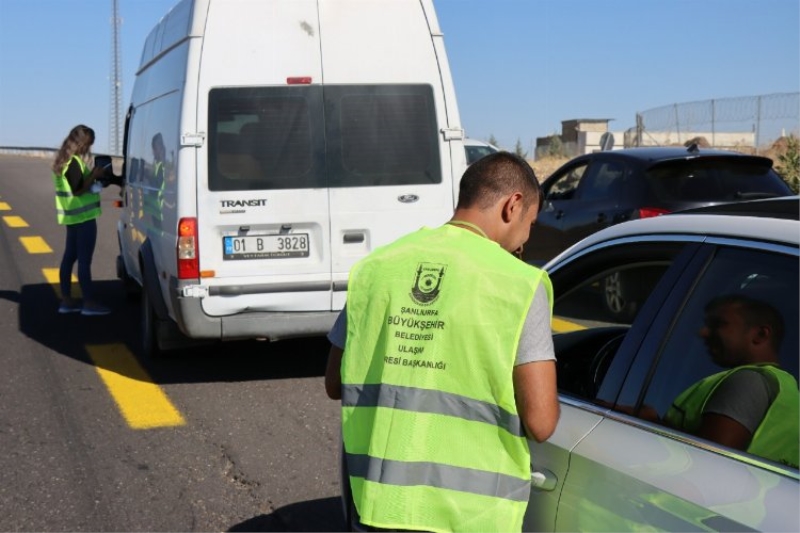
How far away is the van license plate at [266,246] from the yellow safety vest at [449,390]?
4.71 metres

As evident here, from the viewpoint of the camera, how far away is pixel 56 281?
42.5 ft

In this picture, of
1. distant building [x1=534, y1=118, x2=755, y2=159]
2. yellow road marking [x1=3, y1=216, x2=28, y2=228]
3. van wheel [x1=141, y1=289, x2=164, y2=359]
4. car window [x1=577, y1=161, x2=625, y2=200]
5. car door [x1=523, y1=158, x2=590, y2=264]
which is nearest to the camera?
van wheel [x1=141, y1=289, x2=164, y2=359]

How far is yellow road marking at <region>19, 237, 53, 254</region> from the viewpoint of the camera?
16.0 meters

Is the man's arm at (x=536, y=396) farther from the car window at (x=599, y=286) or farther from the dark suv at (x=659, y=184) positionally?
the dark suv at (x=659, y=184)

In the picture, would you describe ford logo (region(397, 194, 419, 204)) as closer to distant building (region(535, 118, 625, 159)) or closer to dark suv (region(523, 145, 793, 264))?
dark suv (region(523, 145, 793, 264))

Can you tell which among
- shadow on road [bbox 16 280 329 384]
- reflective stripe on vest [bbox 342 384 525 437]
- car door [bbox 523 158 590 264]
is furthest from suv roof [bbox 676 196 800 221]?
car door [bbox 523 158 590 264]

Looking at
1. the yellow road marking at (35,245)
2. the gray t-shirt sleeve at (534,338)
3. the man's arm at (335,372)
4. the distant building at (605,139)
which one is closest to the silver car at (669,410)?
the gray t-shirt sleeve at (534,338)

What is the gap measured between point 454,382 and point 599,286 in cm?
190

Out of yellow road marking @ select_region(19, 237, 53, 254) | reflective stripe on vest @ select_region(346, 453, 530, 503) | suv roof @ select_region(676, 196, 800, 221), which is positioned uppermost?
suv roof @ select_region(676, 196, 800, 221)

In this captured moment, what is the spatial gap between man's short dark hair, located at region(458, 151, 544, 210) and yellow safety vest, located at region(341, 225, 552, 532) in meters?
0.13

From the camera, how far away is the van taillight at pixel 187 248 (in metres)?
6.96

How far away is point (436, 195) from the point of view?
744cm

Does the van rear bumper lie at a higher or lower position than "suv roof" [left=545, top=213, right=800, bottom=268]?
lower

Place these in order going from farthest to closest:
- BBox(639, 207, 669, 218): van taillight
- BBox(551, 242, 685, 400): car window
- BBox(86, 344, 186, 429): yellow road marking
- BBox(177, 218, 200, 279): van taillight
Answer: BBox(639, 207, 669, 218): van taillight, BBox(177, 218, 200, 279): van taillight, BBox(86, 344, 186, 429): yellow road marking, BBox(551, 242, 685, 400): car window
